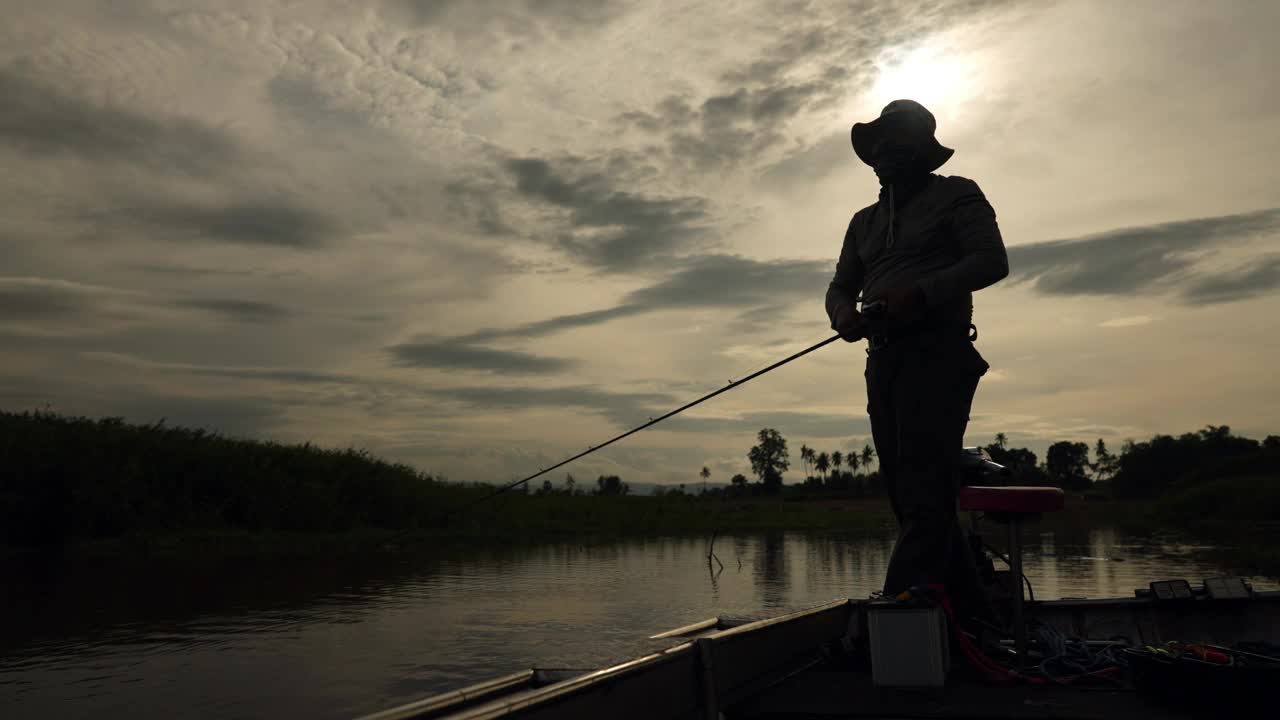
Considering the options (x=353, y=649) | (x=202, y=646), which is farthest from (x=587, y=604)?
(x=202, y=646)

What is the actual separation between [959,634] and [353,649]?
5.56m

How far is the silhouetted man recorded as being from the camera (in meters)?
3.86

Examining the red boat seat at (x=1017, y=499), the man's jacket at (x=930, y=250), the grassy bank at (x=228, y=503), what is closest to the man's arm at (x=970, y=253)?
the man's jacket at (x=930, y=250)

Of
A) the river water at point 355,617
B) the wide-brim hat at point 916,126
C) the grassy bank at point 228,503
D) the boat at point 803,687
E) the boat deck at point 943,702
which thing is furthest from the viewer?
the grassy bank at point 228,503

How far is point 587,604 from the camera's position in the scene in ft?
34.8

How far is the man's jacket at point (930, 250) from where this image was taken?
3857mm

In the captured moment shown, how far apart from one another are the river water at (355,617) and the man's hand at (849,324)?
1.86 metres

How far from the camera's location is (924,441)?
12.8 feet

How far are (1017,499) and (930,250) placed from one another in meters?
1.21

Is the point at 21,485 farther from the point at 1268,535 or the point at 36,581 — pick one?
the point at 1268,535

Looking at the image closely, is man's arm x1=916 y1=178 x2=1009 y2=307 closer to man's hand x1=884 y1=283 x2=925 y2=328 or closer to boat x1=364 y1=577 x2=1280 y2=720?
man's hand x1=884 y1=283 x2=925 y2=328

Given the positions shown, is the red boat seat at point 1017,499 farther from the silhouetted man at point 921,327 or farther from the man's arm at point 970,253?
the man's arm at point 970,253

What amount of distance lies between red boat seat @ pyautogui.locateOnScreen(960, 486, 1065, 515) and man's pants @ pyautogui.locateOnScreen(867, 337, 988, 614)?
19 cm

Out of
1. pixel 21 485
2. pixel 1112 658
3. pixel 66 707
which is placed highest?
pixel 21 485
